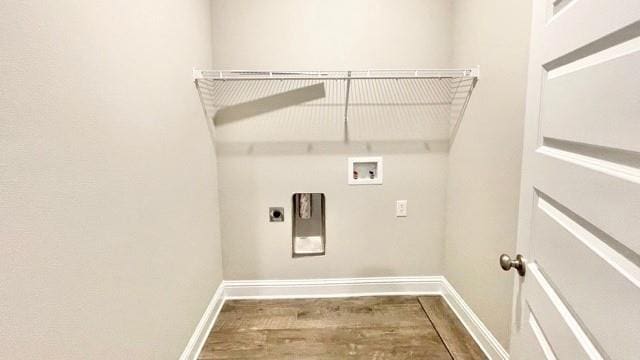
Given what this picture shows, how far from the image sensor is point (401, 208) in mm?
2258

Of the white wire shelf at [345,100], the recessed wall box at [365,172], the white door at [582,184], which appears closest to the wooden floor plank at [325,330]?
the recessed wall box at [365,172]

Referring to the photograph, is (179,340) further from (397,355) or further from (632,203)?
(632,203)

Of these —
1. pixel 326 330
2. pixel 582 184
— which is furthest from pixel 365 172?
pixel 582 184

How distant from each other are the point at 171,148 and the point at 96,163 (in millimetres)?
510

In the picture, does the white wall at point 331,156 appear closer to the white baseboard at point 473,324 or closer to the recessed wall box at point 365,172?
the recessed wall box at point 365,172

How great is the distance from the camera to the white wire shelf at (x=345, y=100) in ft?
6.88

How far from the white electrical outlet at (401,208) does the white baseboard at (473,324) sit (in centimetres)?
57

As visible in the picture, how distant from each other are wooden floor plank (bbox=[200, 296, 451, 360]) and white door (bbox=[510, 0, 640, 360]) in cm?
96

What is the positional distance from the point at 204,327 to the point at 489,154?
6.10ft

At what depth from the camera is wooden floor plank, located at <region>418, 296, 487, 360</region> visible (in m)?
1.72

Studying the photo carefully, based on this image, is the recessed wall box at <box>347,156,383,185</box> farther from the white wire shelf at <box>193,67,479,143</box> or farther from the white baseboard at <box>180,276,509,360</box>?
the white baseboard at <box>180,276,509,360</box>

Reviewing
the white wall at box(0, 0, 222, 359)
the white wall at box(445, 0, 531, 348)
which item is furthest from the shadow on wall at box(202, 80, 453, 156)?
the white wall at box(0, 0, 222, 359)

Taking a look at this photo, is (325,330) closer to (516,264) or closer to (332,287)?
(332,287)

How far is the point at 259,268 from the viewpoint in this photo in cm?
229
